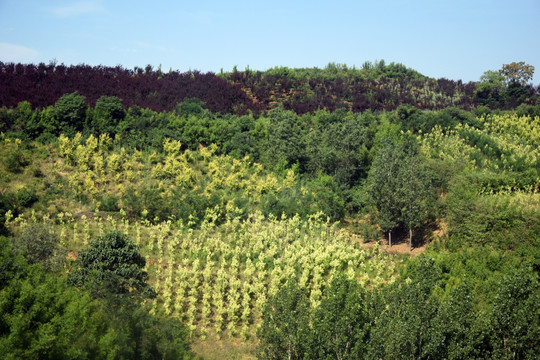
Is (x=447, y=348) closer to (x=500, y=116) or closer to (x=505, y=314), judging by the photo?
Answer: (x=505, y=314)

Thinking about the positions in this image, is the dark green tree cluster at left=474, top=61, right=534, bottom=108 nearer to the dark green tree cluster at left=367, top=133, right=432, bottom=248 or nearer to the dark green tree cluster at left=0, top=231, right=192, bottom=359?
the dark green tree cluster at left=367, top=133, right=432, bottom=248

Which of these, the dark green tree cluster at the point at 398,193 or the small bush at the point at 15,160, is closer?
the dark green tree cluster at the point at 398,193

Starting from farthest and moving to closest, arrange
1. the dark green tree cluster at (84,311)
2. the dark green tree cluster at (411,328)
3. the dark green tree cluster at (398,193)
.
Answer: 1. the dark green tree cluster at (398,193)
2. the dark green tree cluster at (411,328)
3. the dark green tree cluster at (84,311)

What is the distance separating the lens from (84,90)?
38062mm

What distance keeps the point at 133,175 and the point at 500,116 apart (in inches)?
1342

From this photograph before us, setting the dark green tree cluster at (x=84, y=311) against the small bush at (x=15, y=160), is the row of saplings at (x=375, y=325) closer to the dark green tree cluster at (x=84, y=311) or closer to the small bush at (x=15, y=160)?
the dark green tree cluster at (x=84, y=311)

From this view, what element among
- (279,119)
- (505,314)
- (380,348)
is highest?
(279,119)

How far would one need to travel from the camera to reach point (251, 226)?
26.2 m

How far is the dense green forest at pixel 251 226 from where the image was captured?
1362cm

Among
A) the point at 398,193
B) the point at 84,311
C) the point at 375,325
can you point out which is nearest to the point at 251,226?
the point at 398,193

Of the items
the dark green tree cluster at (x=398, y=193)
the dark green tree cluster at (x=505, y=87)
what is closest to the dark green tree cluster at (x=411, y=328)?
the dark green tree cluster at (x=398, y=193)

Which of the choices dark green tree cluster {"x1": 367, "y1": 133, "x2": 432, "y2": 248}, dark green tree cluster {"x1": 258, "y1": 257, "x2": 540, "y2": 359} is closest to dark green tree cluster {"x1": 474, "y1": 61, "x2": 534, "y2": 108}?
dark green tree cluster {"x1": 367, "y1": 133, "x2": 432, "y2": 248}

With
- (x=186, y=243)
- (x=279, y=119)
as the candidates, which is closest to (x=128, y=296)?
(x=186, y=243)

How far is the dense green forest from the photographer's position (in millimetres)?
13625
